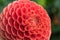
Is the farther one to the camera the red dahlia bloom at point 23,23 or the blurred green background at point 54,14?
the blurred green background at point 54,14

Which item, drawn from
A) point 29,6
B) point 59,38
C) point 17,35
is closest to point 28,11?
point 29,6

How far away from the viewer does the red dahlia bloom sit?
6.47ft

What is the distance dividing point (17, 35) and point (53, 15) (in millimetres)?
1838

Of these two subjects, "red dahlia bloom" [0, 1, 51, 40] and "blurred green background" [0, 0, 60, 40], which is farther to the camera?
"blurred green background" [0, 0, 60, 40]

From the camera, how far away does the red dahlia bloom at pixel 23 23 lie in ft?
6.47

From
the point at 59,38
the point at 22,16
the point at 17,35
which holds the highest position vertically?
the point at 59,38

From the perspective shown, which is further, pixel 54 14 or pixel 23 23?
pixel 54 14

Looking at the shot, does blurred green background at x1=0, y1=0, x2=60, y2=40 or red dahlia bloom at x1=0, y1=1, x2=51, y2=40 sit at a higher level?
blurred green background at x1=0, y1=0, x2=60, y2=40

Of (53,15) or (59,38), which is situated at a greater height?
(53,15)

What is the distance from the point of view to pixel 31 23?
6.55 ft

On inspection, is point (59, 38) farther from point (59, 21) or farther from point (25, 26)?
point (25, 26)

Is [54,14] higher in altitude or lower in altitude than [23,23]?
higher

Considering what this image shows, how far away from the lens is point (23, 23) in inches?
77.4

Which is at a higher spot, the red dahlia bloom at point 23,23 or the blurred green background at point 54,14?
the blurred green background at point 54,14
